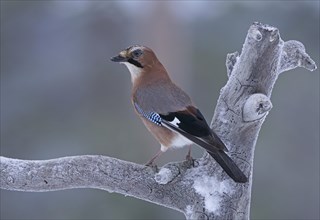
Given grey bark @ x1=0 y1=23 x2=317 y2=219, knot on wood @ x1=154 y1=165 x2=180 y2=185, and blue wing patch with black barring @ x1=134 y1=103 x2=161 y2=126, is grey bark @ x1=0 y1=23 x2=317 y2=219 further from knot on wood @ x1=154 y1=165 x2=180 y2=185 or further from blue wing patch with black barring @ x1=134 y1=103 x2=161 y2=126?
blue wing patch with black barring @ x1=134 y1=103 x2=161 y2=126

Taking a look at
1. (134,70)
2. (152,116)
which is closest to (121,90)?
(134,70)

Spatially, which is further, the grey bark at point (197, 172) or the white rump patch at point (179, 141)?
the white rump patch at point (179, 141)

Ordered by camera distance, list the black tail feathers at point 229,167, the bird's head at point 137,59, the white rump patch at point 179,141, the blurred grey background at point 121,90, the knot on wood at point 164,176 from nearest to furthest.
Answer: the black tail feathers at point 229,167 → the knot on wood at point 164,176 → the white rump patch at point 179,141 → the bird's head at point 137,59 → the blurred grey background at point 121,90

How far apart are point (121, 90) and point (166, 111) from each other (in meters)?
4.68

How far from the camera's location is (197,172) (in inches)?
107

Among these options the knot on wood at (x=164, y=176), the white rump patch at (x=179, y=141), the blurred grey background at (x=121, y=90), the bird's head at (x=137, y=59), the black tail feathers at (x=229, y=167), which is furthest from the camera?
the blurred grey background at (x=121, y=90)

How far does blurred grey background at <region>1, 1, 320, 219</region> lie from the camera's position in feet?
19.6

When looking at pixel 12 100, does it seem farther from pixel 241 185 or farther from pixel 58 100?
pixel 241 185

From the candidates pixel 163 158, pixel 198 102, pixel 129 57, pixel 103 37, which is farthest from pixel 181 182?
pixel 103 37

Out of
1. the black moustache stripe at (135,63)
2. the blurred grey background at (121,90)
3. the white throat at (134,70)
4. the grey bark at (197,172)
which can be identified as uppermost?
the blurred grey background at (121,90)

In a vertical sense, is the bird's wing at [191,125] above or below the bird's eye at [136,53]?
below

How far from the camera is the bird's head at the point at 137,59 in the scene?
115 inches

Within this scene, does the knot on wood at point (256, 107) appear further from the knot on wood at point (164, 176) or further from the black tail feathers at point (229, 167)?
the knot on wood at point (164, 176)

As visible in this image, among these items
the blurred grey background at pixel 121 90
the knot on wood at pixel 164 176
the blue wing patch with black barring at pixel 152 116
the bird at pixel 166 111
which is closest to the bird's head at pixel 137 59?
the bird at pixel 166 111
